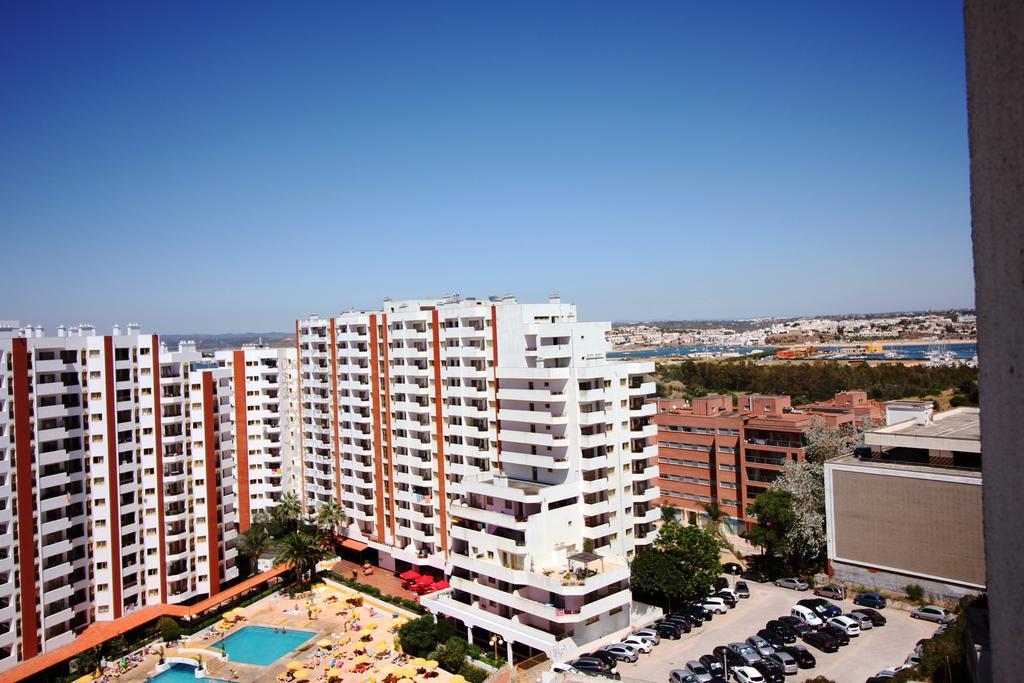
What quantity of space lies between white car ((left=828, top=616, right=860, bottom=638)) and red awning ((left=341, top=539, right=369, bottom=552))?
1237 inches

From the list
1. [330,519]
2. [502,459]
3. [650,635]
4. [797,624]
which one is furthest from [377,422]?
[797,624]

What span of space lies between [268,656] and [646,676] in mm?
21052

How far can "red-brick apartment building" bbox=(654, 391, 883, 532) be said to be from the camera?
5147 cm

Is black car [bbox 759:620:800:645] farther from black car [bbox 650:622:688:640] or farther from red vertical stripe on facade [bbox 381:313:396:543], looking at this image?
red vertical stripe on facade [bbox 381:313:396:543]

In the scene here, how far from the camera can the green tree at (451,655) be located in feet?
116

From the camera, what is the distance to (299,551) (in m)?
48.2

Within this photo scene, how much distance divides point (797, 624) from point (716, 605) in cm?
433

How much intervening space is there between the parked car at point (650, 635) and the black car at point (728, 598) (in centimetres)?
554

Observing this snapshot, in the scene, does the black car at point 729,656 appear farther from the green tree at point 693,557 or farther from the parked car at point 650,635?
the green tree at point 693,557

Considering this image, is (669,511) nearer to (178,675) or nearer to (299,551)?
(299,551)

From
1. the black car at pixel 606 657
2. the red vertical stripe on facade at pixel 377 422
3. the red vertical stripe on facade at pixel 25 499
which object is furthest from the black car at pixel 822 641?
the red vertical stripe on facade at pixel 25 499

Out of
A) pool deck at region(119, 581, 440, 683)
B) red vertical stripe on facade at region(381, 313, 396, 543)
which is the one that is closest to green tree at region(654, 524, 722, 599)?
pool deck at region(119, 581, 440, 683)

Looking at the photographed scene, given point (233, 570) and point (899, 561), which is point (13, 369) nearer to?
point (233, 570)

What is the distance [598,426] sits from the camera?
130ft
